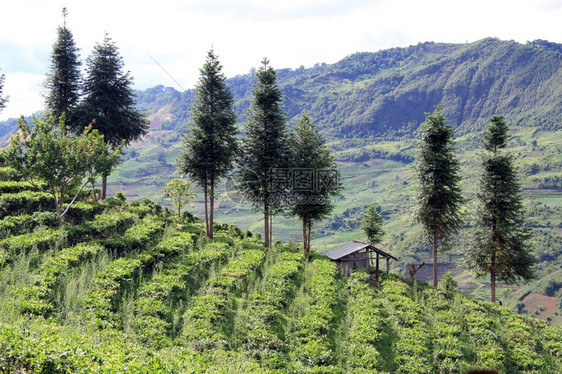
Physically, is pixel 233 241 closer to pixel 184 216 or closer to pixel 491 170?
pixel 184 216

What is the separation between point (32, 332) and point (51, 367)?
2.34 meters

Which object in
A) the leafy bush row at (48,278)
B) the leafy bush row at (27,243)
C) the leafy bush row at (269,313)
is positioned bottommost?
the leafy bush row at (269,313)

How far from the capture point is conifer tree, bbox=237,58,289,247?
33.2 m

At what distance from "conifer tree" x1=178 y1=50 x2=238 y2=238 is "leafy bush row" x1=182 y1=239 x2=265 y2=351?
27.1 ft

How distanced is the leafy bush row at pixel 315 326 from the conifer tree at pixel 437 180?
11.1 m

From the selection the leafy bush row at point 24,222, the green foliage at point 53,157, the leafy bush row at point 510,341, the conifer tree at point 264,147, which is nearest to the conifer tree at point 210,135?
the conifer tree at point 264,147

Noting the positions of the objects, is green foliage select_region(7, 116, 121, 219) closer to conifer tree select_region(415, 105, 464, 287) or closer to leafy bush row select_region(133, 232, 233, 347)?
leafy bush row select_region(133, 232, 233, 347)

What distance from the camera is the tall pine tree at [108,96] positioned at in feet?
120

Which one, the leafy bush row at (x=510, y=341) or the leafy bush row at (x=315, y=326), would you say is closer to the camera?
the leafy bush row at (x=315, y=326)

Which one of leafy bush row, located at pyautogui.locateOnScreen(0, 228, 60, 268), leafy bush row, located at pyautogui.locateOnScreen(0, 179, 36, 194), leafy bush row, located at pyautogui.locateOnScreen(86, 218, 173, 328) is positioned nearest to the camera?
leafy bush row, located at pyautogui.locateOnScreen(86, 218, 173, 328)

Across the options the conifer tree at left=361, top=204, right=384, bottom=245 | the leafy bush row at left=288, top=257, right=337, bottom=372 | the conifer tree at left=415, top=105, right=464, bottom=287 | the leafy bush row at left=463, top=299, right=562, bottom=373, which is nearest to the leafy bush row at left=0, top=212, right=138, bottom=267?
the leafy bush row at left=288, top=257, right=337, bottom=372

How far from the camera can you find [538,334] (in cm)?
2475

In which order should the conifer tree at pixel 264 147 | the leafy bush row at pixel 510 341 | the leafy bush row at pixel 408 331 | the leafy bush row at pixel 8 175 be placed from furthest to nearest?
1. the conifer tree at pixel 264 147
2. the leafy bush row at pixel 8 175
3. the leafy bush row at pixel 510 341
4. the leafy bush row at pixel 408 331

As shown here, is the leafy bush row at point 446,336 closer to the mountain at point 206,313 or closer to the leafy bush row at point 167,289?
the mountain at point 206,313
